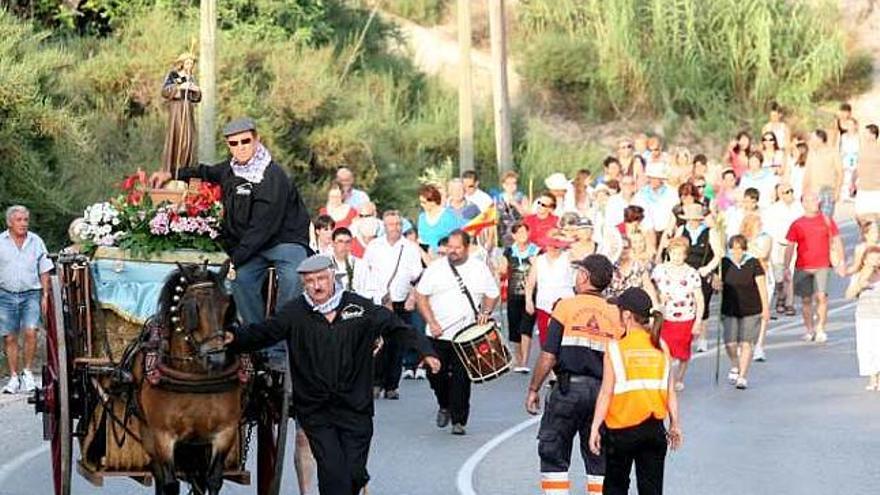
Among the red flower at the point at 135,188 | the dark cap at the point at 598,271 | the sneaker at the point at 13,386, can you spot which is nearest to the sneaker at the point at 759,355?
the sneaker at the point at 13,386

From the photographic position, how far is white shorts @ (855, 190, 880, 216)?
2694 cm

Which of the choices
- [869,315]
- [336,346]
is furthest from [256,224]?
[869,315]

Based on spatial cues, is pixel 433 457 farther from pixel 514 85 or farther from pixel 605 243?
pixel 514 85

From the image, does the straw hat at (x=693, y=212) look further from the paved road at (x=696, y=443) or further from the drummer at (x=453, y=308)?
the drummer at (x=453, y=308)

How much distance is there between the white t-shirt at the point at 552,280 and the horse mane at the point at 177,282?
8754 mm

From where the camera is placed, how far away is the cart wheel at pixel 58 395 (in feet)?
40.5

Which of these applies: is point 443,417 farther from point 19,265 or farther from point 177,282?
point 177,282

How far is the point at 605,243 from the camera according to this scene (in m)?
24.3

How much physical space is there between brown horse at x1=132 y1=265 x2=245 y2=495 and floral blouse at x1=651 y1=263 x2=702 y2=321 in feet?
29.1

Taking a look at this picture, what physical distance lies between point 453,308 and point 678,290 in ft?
9.21

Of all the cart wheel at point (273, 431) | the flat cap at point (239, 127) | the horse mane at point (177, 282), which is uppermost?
the flat cap at point (239, 127)

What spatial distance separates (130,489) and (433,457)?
8.52 feet

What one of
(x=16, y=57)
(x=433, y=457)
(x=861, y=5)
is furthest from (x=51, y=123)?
(x=861, y=5)

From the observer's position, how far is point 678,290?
20406 mm
